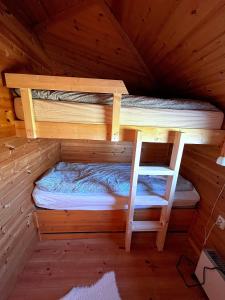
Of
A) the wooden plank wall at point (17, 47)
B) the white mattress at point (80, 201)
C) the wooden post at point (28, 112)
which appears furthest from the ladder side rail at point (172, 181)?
the wooden plank wall at point (17, 47)

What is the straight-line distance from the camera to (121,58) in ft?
6.79

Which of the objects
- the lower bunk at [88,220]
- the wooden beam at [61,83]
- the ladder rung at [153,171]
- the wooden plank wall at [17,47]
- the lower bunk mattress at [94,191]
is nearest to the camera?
the wooden beam at [61,83]

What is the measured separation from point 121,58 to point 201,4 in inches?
48.2

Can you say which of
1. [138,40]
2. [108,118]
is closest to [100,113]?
[108,118]

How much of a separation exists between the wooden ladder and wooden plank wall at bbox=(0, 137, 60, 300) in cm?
107

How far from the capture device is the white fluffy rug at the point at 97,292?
1.36 m

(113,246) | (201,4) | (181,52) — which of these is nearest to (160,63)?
(181,52)

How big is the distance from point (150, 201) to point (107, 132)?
89 cm

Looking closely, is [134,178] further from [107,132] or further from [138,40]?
[138,40]

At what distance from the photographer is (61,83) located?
112 centimetres

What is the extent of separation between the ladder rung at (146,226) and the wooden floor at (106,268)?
337mm

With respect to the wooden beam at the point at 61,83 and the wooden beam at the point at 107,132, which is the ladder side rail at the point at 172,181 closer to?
the wooden beam at the point at 107,132

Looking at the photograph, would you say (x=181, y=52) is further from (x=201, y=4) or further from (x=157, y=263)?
(x=157, y=263)

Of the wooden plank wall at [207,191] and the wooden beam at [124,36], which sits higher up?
the wooden beam at [124,36]
